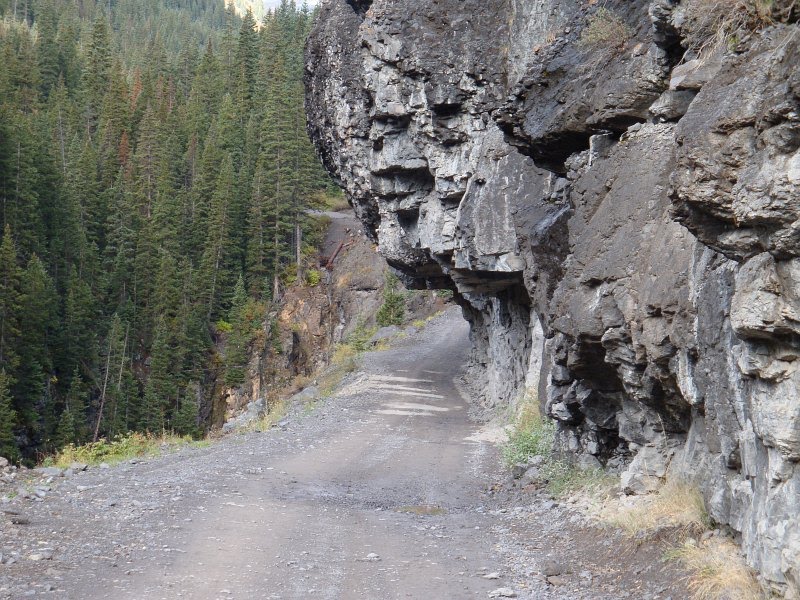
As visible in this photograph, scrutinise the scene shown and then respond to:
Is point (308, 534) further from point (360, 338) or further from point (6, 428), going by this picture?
point (360, 338)

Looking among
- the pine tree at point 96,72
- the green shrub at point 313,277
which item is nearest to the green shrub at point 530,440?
the green shrub at point 313,277

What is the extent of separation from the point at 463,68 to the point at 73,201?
4178 centimetres

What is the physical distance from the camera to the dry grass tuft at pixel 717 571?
21.8 feet

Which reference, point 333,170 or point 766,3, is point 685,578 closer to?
point 766,3

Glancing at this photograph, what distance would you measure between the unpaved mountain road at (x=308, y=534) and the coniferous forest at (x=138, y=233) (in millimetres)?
25278

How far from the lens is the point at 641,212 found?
35.2ft

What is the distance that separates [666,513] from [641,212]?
148 inches

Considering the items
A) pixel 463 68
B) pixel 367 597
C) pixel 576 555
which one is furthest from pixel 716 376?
pixel 463 68

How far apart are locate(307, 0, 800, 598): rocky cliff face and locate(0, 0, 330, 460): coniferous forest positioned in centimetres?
2428

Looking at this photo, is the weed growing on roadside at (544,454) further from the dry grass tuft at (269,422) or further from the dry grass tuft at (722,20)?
the dry grass tuft at (269,422)

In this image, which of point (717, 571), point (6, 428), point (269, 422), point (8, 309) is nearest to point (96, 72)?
point (8, 309)

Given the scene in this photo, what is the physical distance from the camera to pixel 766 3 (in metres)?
7.09

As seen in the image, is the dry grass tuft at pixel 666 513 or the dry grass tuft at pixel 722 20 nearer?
the dry grass tuft at pixel 722 20

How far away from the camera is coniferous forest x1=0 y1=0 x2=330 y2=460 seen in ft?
152
